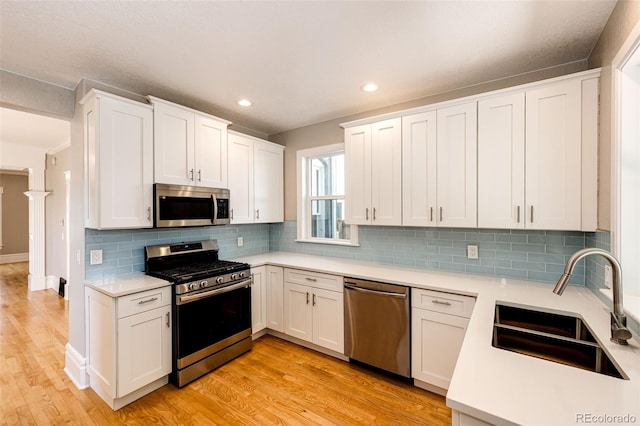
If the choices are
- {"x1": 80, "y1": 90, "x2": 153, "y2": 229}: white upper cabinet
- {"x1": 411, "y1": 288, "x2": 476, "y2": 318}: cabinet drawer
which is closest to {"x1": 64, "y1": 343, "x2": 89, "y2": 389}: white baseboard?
{"x1": 80, "y1": 90, "x2": 153, "y2": 229}: white upper cabinet

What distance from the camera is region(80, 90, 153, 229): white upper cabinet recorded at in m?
2.21

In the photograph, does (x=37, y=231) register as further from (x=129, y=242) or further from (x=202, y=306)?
(x=202, y=306)

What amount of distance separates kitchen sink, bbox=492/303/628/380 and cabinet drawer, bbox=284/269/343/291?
1.39 m

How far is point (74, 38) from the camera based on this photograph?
1.87m

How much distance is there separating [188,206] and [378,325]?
2113mm

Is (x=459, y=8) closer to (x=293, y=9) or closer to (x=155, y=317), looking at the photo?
(x=293, y=9)

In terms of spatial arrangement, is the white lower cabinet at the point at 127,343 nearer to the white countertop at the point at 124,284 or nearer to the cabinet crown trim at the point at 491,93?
the white countertop at the point at 124,284

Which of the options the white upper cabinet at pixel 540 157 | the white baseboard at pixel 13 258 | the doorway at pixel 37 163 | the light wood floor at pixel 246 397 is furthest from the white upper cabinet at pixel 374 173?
the white baseboard at pixel 13 258

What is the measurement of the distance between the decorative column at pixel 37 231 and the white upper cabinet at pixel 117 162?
4500 mm

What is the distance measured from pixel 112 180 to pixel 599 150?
357 cm

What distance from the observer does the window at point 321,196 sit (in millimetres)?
3660

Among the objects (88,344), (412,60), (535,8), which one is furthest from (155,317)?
(535,8)

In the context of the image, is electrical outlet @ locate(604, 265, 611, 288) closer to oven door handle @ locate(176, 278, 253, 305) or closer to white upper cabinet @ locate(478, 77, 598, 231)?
white upper cabinet @ locate(478, 77, 598, 231)

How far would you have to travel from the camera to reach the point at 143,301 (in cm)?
222
